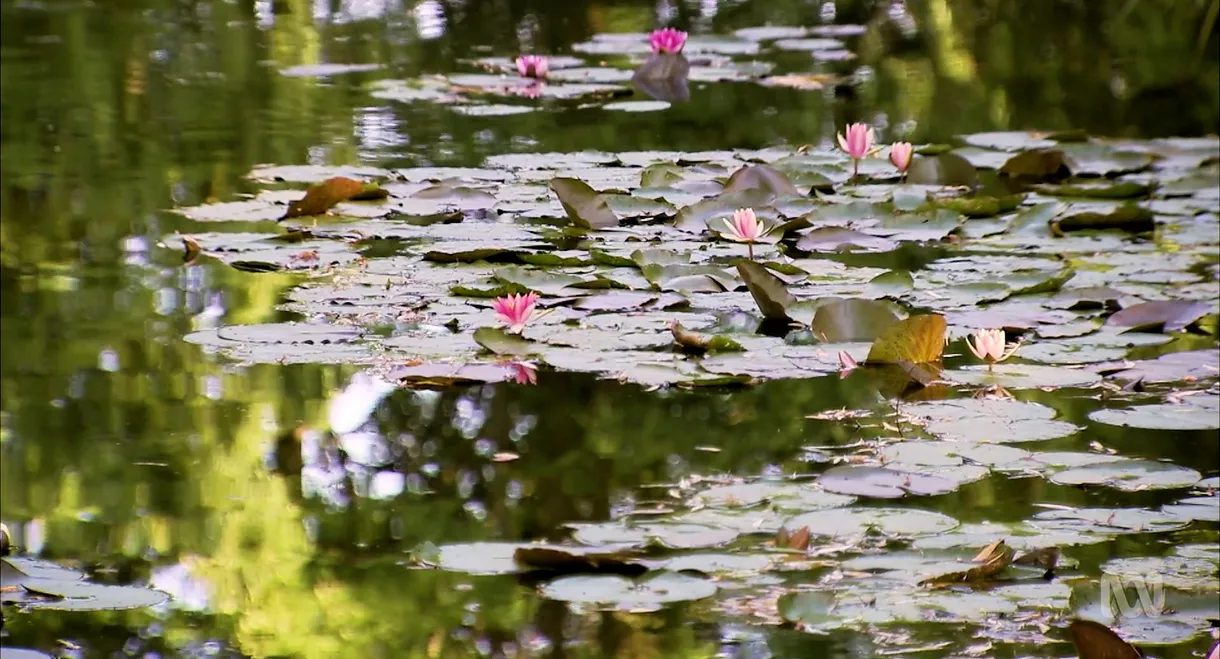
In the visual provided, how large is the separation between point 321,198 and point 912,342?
1296 millimetres

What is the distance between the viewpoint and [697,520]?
1.68 m

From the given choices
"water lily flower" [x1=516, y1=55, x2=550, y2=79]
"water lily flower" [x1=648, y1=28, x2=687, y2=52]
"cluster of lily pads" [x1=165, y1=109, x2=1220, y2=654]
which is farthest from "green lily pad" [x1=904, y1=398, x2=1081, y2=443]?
"water lily flower" [x1=648, y1=28, x2=687, y2=52]

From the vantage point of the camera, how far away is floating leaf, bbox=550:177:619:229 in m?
2.98

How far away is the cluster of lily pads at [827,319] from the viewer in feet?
5.09

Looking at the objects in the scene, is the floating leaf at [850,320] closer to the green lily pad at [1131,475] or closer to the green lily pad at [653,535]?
the green lily pad at [1131,475]

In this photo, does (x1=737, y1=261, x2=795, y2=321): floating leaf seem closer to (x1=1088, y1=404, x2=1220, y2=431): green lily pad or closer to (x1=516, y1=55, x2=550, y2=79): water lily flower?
(x1=1088, y1=404, x2=1220, y2=431): green lily pad

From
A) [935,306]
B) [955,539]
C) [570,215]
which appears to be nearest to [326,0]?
[570,215]

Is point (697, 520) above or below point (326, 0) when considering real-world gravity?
below

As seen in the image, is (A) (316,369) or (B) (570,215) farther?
(B) (570,215)

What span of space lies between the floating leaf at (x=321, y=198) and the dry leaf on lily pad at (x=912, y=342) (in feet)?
4.01

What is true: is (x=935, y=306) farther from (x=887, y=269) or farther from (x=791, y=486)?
(x=791, y=486)

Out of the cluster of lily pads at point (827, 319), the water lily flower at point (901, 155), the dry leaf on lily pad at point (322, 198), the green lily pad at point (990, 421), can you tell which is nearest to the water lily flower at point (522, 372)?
the cluster of lily pads at point (827, 319)

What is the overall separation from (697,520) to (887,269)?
4.00ft

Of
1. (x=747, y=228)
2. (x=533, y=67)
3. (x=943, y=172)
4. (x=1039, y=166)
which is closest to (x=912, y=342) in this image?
(x=747, y=228)
